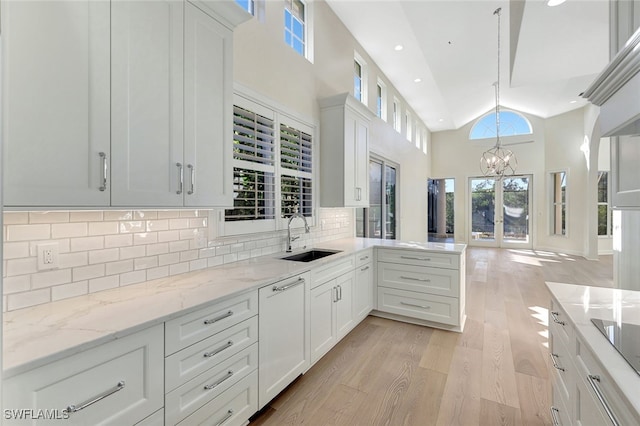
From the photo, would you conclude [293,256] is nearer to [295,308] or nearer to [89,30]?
[295,308]

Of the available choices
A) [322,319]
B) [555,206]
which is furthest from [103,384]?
[555,206]

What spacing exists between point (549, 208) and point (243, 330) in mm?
10020

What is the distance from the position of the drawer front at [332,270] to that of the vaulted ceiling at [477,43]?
303 centimetres

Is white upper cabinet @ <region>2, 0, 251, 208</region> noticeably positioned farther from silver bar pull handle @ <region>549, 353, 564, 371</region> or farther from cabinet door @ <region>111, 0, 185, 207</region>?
silver bar pull handle @ <region>549, 353, 564, 371</region>

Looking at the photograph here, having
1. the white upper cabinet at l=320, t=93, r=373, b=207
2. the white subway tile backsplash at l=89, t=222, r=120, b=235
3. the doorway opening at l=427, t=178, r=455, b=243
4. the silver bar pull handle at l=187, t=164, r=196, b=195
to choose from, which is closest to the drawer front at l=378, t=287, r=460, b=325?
the white upper cabinet at l=320, t=93, r=373, b=207

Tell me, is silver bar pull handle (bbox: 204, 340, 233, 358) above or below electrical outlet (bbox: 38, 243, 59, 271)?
below

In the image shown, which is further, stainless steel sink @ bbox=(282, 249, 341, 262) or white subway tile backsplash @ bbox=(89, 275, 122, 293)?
stainless steel sink @ bbox=(282, 249, 341, 262)

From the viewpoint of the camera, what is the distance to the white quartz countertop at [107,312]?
95 centimetres

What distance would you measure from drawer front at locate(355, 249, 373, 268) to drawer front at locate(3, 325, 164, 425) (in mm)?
2210

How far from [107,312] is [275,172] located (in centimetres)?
181

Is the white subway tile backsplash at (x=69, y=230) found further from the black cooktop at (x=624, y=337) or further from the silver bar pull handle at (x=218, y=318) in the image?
the black cooktop at (x=624, y=337)

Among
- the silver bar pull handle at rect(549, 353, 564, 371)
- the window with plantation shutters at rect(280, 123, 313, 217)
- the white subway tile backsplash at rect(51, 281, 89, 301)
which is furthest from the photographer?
the window with plantation shutters at rect(280, 123, 313, 217)

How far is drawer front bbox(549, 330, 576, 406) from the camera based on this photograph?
1.32 meters

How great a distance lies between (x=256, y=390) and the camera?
1.77m
